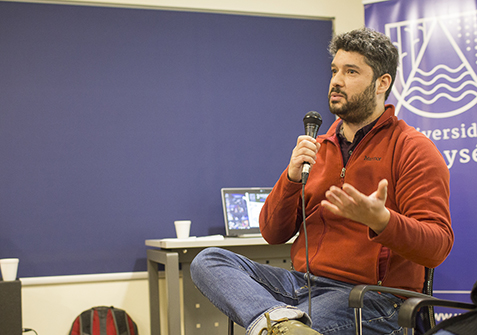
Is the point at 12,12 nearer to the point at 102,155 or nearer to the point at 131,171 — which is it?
the point at 102,155

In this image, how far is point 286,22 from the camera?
319cm

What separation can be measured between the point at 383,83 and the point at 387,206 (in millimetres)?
474

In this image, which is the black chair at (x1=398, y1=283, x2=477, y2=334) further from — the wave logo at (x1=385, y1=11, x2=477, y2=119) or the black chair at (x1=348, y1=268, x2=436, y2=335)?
the wave logo at (x1=385, y1=11, x2=477, y2=119)

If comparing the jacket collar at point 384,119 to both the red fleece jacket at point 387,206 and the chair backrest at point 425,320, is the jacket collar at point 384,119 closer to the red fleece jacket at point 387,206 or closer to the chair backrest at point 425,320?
the red fleece jacket at point 387,206

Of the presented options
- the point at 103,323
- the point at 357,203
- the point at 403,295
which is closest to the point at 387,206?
the point at 403,295

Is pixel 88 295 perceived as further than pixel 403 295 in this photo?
Yes

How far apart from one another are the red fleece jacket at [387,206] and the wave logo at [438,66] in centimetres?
112

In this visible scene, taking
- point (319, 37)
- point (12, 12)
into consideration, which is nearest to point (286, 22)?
point (319, 37)

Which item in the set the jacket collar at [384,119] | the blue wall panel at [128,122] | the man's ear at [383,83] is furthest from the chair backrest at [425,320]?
the blue wall panel at [128,122]

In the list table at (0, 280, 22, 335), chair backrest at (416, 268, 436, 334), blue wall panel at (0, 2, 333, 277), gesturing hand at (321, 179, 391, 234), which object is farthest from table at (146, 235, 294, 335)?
gesturing hand at (321, 179, 391, 234)

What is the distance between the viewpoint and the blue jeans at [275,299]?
3.76 ft

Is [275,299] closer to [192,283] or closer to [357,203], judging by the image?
[357,203]

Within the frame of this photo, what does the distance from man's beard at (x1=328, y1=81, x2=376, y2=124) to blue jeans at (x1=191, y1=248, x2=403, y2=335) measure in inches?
22.2

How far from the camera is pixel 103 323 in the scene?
259 centimetres
